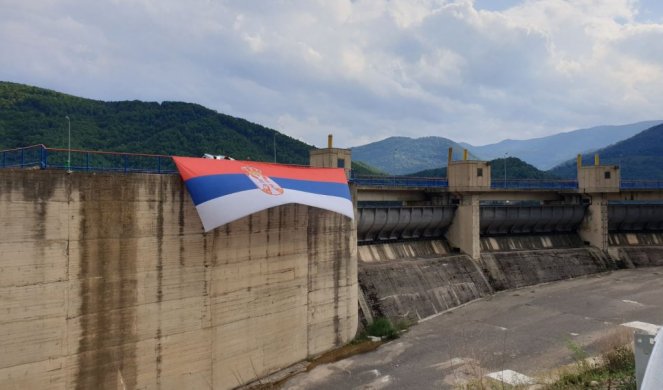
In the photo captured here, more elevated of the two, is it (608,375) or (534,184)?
(534,184)

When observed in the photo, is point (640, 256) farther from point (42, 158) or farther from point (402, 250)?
point (42, 158)

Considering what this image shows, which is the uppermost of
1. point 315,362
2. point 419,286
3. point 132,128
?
point 132,128

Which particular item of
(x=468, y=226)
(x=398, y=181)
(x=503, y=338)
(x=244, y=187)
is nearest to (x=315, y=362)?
(x=244, y=187)

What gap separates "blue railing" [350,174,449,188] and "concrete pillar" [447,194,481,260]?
2613 millimetres

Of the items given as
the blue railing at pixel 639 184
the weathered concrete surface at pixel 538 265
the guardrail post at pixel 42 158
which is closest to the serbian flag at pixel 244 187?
the guardrail post at pixel 42 158

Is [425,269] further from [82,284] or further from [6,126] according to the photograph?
[6,126]

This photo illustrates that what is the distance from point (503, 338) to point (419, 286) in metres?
8.07

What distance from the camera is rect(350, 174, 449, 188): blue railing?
37.4m

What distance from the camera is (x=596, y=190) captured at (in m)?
48.5

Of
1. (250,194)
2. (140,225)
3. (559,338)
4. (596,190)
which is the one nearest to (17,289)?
(140,225)

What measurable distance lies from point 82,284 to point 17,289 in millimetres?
1996

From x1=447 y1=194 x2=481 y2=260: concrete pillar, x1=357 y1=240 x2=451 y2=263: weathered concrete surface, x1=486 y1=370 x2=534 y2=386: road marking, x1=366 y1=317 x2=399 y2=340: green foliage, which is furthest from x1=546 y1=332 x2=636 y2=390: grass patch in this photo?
x1=447 y1=194 x2=481 y2=260: concrete pillar

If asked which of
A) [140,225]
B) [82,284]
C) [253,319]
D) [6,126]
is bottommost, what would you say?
[253,319]

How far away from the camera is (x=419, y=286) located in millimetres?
35062
